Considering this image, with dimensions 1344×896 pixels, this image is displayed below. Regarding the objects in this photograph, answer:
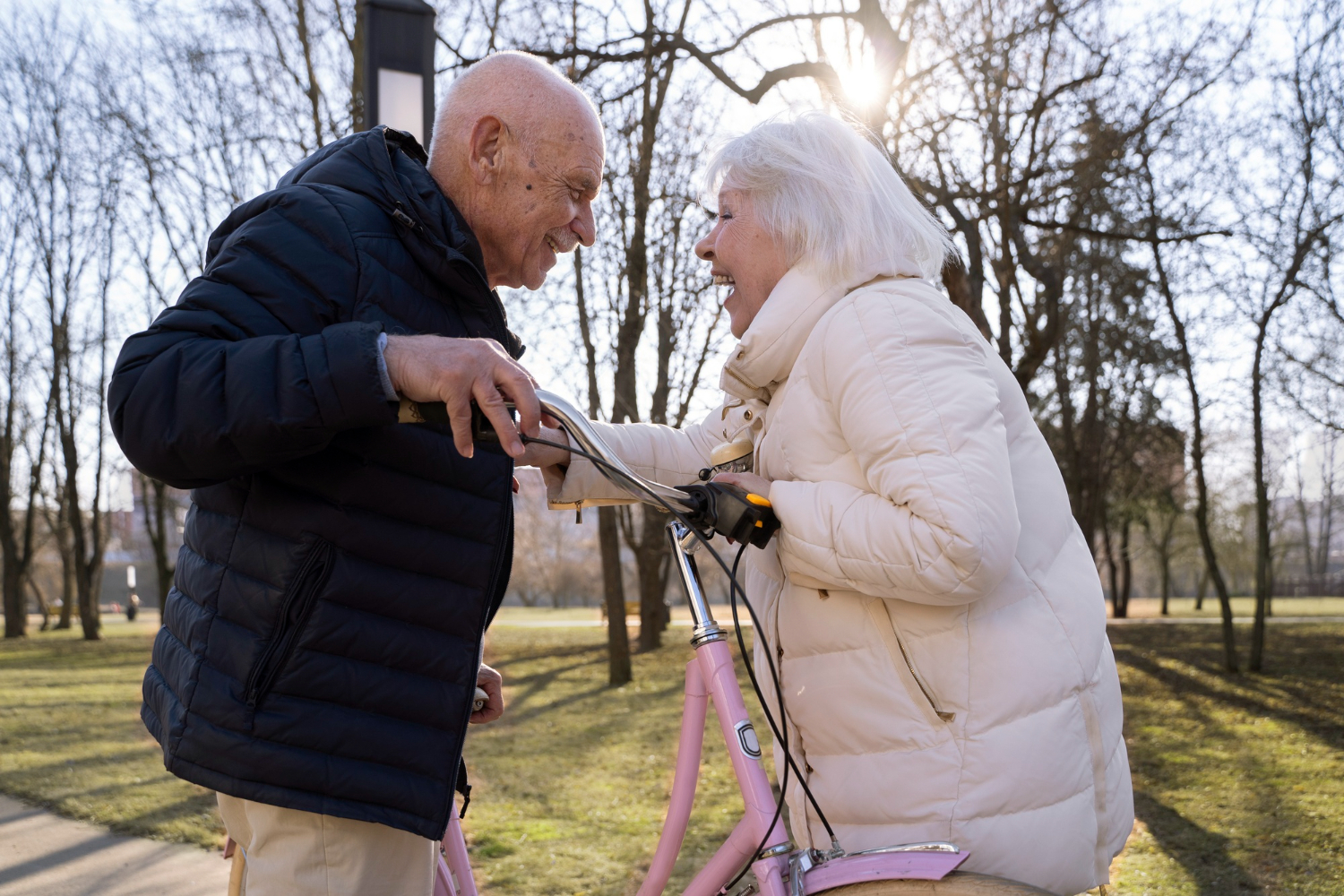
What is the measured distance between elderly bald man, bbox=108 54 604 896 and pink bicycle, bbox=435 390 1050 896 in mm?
287

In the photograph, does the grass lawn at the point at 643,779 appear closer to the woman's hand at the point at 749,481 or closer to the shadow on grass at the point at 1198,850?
the shadow on grass at the point at 1198,850

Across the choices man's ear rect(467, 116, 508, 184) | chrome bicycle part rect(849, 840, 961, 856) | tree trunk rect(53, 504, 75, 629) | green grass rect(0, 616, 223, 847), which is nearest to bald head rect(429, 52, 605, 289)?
man's ear rect(467, 116, 508, 184)

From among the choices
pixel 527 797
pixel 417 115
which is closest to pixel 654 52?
pixel 417 115

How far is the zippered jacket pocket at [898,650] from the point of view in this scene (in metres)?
1.71

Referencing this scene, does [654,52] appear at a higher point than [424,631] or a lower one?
higher

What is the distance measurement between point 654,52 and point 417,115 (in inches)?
175

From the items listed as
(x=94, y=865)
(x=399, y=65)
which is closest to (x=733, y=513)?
(x=399, y=65)

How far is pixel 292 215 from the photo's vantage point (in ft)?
5.69

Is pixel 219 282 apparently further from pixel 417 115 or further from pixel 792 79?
pixel 792 79

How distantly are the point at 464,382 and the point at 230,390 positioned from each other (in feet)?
1.10

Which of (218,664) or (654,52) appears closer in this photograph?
(218,664)

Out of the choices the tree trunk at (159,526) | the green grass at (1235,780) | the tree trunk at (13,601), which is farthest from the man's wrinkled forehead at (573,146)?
the tree trunk at (13,601)

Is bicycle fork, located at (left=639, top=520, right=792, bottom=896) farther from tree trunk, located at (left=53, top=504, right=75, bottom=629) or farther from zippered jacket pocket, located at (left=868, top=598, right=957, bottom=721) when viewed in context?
tree trunk, located at (left=53, top=504, right=75, bottom=629)

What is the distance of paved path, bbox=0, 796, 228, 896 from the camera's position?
4273 mm
